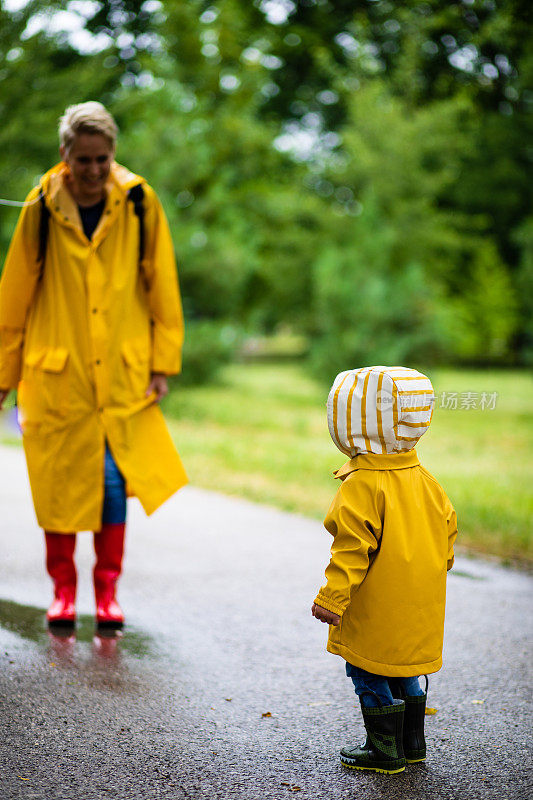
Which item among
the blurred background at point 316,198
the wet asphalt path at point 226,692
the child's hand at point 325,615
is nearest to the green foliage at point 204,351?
the blurred background at point 316,198

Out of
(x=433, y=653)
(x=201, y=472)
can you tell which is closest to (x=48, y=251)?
(x=433, y=653)

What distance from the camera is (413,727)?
112 inches

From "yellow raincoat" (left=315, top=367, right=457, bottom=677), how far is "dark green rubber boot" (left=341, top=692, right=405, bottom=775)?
15 centimetres

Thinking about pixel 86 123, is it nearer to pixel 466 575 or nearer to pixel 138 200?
pixel 138 200

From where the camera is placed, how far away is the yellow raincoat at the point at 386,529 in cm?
267

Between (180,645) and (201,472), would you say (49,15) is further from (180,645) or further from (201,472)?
(180,645)

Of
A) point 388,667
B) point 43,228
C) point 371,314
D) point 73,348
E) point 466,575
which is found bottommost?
point 371,314

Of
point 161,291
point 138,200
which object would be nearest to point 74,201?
point 138,200

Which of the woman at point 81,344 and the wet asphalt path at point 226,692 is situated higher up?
the woman at point 81,344

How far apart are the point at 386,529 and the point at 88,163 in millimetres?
2051

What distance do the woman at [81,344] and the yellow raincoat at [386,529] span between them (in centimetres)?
149

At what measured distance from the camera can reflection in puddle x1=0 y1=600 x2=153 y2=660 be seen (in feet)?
12.4

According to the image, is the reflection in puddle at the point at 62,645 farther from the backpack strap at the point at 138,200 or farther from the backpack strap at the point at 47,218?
the backpack strap at the point at 138,200

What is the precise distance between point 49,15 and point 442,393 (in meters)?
9.53
